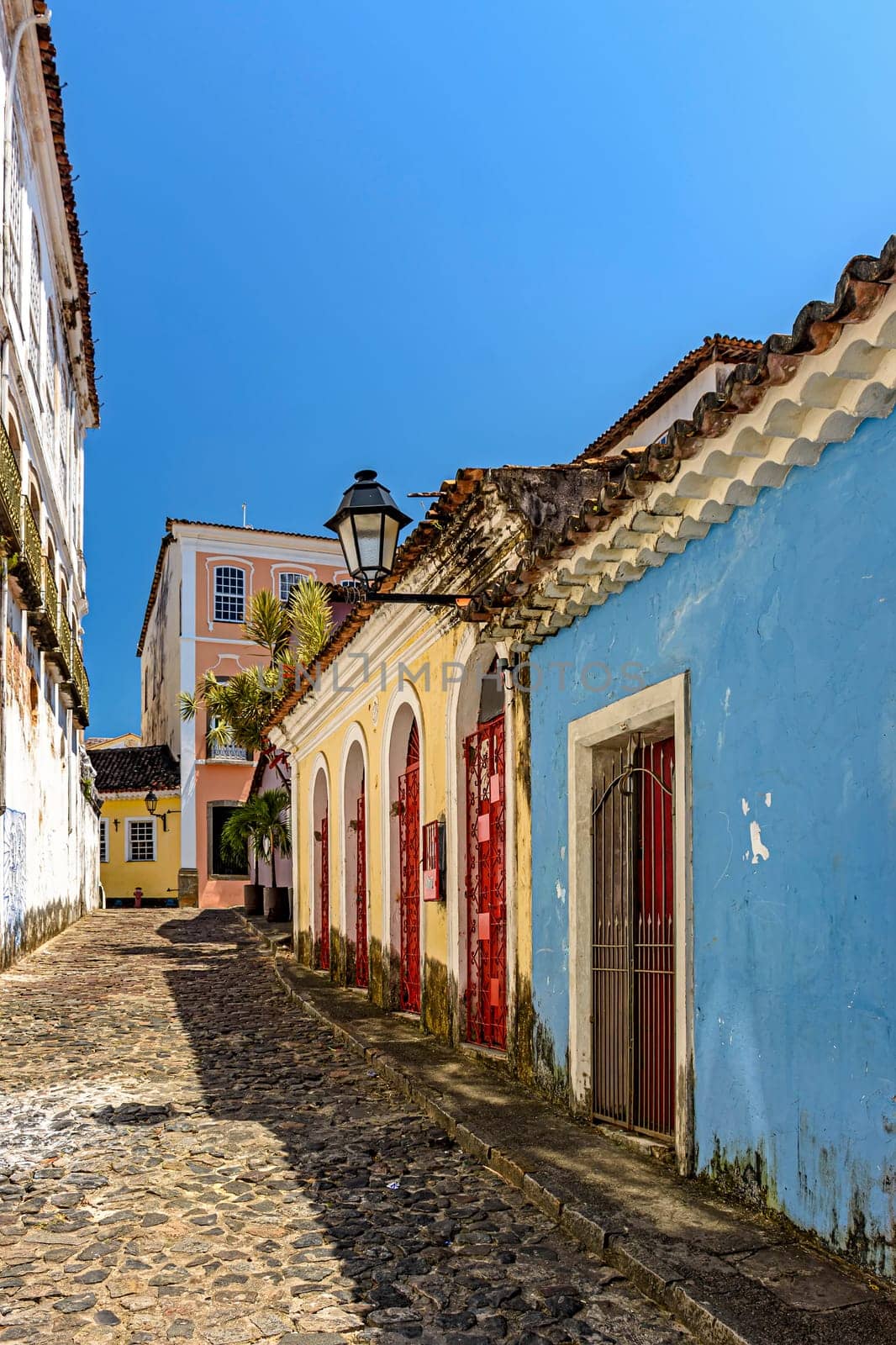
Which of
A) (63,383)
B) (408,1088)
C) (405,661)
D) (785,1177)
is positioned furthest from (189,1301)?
(63,383)

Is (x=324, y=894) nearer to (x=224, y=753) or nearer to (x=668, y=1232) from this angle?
(x=668, y=1232)

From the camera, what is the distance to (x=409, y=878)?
35.4 ft

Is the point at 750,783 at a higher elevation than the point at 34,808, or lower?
higher

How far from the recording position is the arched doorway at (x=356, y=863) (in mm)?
13258

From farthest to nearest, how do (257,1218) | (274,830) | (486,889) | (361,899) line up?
(274,830)
(361,899)
(486,889)
(257,1218)

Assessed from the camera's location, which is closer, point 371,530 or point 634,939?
point 634,939

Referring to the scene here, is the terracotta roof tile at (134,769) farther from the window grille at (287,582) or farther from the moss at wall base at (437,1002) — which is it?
the moss at wall base at (437,1002)

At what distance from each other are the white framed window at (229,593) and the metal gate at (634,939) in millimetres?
31724

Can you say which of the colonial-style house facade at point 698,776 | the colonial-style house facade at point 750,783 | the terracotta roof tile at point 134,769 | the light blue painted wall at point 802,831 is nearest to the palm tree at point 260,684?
the terracotta roof tile at point 134,769

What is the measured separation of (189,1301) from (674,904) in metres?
2.48

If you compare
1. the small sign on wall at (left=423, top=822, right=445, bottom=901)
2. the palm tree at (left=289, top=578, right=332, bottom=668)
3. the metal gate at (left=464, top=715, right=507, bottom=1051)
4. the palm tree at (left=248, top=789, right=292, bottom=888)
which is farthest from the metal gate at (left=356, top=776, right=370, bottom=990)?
the palm tree at (left=248, top=789, right=292, bottom=888)

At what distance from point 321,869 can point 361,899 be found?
2.63 m

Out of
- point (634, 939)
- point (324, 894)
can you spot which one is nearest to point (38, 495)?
point (324, 894)

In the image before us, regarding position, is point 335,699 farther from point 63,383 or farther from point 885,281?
point 63,383
